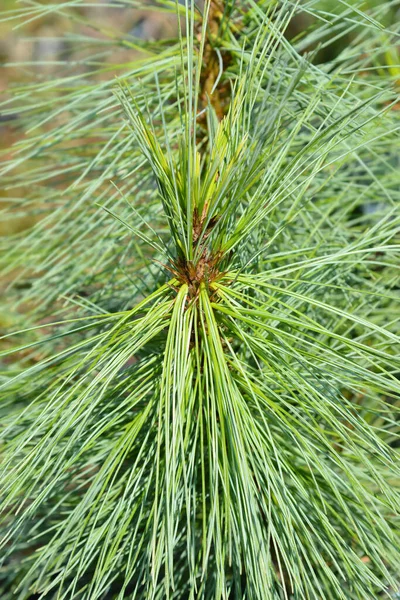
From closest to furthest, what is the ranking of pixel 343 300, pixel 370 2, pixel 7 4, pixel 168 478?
pixel 168 478 → pixel 343 300 → pixel 370 2 → pixel 7 4

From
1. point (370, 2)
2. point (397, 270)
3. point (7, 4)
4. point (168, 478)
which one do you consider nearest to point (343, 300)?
point (397, 270)

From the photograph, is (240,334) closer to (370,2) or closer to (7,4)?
(370,2)

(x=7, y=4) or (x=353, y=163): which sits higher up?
(x=7, y=4)

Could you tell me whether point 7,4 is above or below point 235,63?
above

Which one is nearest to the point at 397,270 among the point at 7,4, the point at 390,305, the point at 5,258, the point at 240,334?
the point at 390,305

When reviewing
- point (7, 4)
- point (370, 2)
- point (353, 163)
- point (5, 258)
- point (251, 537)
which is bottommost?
point (251, 537)

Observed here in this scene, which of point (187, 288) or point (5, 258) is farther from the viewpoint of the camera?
point (5, 258)

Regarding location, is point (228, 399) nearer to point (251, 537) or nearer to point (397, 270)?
point (251, 537)

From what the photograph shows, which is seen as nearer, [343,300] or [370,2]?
[343,300]

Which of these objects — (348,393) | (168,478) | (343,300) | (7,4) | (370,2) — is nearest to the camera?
(168,478)
